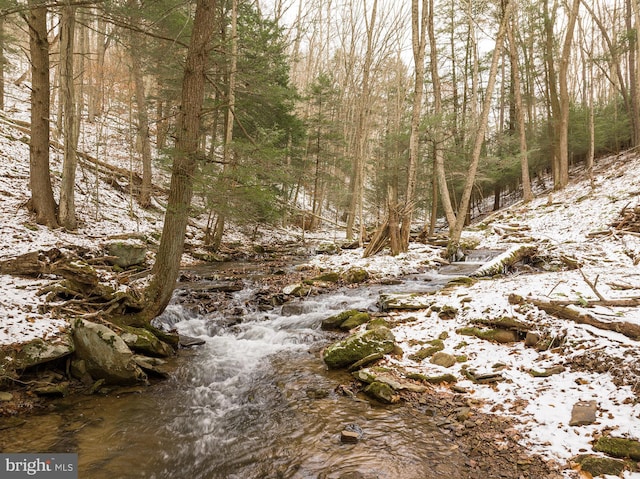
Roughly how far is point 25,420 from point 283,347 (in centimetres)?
381

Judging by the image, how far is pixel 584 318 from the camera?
4.70 m

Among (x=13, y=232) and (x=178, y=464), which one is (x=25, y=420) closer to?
(x=178, y=464)

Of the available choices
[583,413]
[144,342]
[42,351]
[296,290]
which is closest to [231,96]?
[296,290]

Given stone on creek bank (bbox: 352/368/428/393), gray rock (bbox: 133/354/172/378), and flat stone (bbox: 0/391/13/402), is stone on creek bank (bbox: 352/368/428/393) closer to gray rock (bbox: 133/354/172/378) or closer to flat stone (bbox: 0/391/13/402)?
gray rock (bbox: 133/354/172/378)

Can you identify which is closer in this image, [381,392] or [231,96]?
[381,392]

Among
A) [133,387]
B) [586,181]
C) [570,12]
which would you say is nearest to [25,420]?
[133,387]

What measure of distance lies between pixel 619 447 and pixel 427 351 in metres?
2.66

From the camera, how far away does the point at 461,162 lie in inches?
713

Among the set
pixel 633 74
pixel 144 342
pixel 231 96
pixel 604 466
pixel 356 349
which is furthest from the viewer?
Answer: pixel 633 74

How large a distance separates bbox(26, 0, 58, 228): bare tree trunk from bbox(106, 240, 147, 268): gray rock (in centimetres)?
226

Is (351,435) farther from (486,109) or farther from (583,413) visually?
(486,109)

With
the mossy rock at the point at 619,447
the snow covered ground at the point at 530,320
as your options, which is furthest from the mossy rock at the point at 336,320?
the mossy rock at the point at 619,447

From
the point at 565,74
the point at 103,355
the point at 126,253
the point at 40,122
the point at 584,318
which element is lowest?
the point at 103,355

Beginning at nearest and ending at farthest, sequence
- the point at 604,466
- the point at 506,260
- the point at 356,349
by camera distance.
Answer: the point at 604,466 → the point at 356,349 → the point at 506,260
